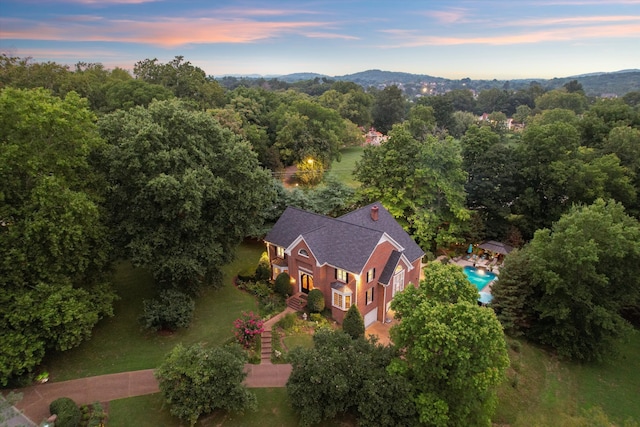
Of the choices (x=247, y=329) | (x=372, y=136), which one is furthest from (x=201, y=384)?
(x=372, y=136)

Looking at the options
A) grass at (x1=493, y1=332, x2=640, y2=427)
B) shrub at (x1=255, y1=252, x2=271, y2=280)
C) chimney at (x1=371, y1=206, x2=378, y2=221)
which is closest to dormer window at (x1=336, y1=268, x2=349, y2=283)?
chimney at (x1=371, y1=206, x2=378, y2=221)

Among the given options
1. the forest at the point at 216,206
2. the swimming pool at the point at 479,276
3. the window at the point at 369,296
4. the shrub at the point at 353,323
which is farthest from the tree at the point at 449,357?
the swimming pool at the point at 479,276

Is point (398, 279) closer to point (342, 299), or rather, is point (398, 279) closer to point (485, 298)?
point (342, 299)

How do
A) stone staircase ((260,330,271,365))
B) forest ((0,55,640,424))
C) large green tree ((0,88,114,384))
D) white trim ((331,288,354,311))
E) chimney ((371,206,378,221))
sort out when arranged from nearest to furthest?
large green tree ((0,88,114,384))
forest ((0,55,640,424))
stone staircase ((260,330,271,365))
white trim ((331,288,354,311))
chimney ((371,206,378,221))

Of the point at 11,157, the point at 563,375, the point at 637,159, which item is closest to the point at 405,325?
the point at 563,375

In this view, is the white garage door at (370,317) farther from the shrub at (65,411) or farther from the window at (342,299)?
the shrub at (65,411)

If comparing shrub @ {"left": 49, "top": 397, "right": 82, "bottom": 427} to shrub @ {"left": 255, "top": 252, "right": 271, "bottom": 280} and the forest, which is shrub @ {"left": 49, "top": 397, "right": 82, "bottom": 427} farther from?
shrub @ {"left": 255, "top": 252, "right": 271, "bottom": 280}

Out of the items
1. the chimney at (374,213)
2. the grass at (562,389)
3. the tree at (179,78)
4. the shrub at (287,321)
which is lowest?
the grass at (562,389)
